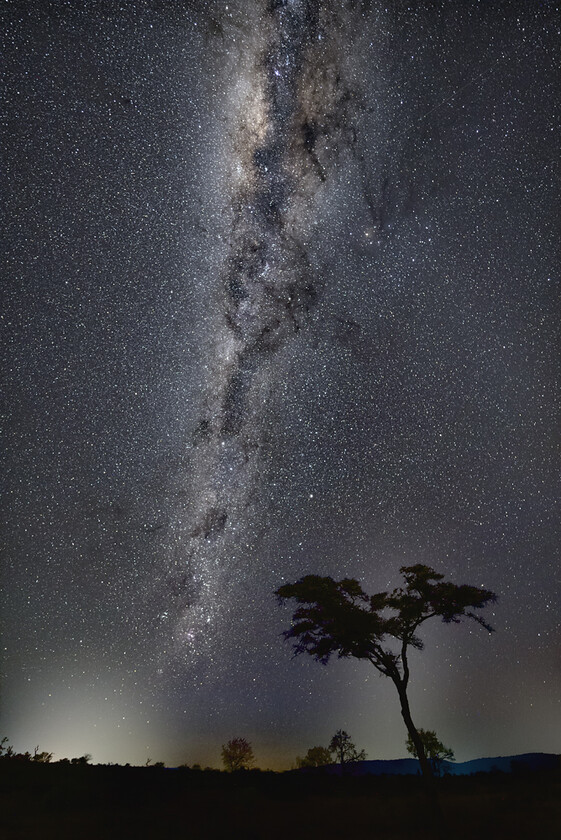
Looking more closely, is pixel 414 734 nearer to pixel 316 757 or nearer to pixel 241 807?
pixel 241 807

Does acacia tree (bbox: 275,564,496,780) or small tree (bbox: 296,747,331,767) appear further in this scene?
small tree (bbox: 296,747,331,767)

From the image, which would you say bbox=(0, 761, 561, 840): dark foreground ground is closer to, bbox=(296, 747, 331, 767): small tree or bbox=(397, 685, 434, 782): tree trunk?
bbox=(397, 685, 434, 782): tree trunk

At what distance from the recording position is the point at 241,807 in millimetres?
13305

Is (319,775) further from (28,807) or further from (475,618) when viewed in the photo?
(28,807)

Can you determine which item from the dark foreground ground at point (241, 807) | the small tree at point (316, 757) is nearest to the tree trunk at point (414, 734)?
the dark foreground ground at point (241, 807)

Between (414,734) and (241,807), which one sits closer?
(241,807)

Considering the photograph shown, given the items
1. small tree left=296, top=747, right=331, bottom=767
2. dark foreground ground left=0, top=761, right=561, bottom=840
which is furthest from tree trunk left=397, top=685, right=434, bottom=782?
small tree left=296, top=747, right=331, bottom=767

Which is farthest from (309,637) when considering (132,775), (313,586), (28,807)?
(28,807)

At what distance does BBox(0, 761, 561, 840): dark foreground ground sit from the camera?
36.6 feet

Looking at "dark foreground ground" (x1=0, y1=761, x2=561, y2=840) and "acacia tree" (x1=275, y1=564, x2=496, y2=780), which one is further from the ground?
"acacia tree" (x1=275, y1=564, x2=496, y2=780)

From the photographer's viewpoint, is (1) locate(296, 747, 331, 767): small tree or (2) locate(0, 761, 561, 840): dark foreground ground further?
(1) locate(296, 747, 331, 767): small tree

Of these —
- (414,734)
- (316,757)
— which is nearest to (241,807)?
(414,734)

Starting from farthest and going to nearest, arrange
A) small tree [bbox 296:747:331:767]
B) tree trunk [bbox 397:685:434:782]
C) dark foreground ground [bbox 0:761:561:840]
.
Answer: small tree [bbox 296:747:331:767] → tree trunk [bbox 397:685:434:782] → dark foreground ground [bbox 0:761:561:840]

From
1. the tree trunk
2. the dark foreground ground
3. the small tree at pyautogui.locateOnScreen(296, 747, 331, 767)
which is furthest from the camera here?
the small tree at pyautogui.locateOnScreen(296, 747, 331, 767)
